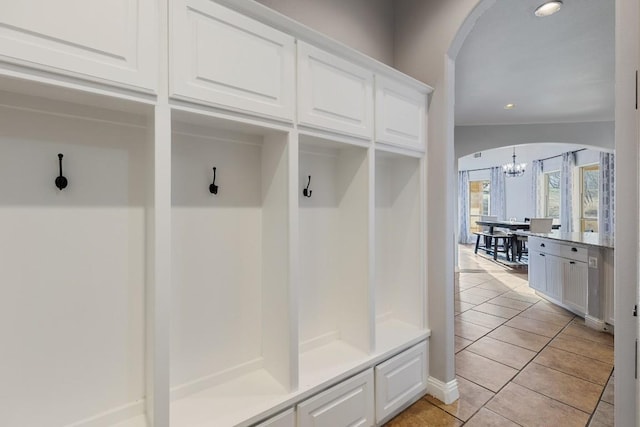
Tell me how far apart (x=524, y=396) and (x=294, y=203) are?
224 cm

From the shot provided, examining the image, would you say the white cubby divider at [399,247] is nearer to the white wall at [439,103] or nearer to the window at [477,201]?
the white wall at [439,103]

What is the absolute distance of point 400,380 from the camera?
201 cm

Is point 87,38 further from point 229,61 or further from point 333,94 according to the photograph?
point 333,94

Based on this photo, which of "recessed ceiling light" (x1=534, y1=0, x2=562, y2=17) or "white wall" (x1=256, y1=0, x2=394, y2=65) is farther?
"recessed ceiling light" (x1=534, y1=0, x2=562, y2=17)

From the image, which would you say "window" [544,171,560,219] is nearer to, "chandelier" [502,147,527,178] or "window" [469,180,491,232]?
"chandelier" [502,147,527,178]

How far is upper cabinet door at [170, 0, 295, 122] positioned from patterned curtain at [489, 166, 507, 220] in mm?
11066

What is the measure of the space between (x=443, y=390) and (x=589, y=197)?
25.9ft

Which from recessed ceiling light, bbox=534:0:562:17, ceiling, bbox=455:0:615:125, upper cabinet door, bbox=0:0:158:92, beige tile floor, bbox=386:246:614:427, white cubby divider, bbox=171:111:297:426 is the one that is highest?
A: ceiling, bbox=455:0:615:125

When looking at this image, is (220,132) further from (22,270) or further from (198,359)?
(198,359)

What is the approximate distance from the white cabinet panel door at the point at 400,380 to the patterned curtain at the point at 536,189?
9237mm

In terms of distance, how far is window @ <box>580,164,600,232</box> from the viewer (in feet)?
23.9

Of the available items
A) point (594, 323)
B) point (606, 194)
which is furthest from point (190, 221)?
point (606, 194)

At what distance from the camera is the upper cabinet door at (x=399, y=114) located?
76.6 inches

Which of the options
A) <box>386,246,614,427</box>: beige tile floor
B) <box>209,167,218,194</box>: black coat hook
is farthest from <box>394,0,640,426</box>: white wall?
<box>209,167,218,194</box>: black coat hook
